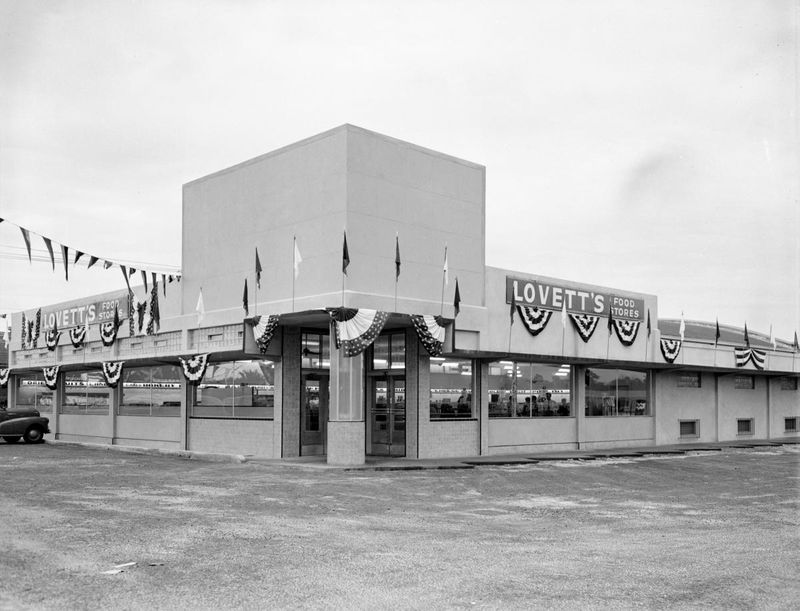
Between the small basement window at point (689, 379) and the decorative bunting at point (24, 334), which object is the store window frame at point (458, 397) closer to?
the small basement window at point (689, 379)

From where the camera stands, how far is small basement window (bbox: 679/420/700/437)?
118 ft

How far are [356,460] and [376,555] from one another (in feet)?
40.0

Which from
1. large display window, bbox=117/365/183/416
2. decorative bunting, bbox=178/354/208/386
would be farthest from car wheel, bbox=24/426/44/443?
decorative bunting, bbox=178/354/208/386

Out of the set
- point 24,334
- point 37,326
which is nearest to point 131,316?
point 37,326

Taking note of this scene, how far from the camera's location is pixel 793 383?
4403 cm

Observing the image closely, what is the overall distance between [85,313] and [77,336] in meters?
1.01

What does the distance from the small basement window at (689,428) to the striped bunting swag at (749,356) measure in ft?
10.1

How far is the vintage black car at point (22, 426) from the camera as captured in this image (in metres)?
33.8

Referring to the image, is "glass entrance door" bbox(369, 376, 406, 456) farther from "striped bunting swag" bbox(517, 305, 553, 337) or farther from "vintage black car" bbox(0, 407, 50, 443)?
"vintage black car" bbox(0, 407, 50, 443)

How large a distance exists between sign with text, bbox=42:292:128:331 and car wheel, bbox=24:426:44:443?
179 inches

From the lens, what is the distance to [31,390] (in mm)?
43938

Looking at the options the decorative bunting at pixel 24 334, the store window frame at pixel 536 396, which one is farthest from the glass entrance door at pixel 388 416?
the decorative bunting at pixel 24 334

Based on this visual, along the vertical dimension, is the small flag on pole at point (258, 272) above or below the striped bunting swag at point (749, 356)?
above

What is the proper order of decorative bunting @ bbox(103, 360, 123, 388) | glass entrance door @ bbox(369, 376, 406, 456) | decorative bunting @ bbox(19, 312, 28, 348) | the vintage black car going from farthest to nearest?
decorative bunting @ bbox(19, 312, 28, 348), the vintage black car, decorative bunting @ bbox(103, 360, 123, 388), glass entrance door @ bbox(369, 376, 406, 456)
